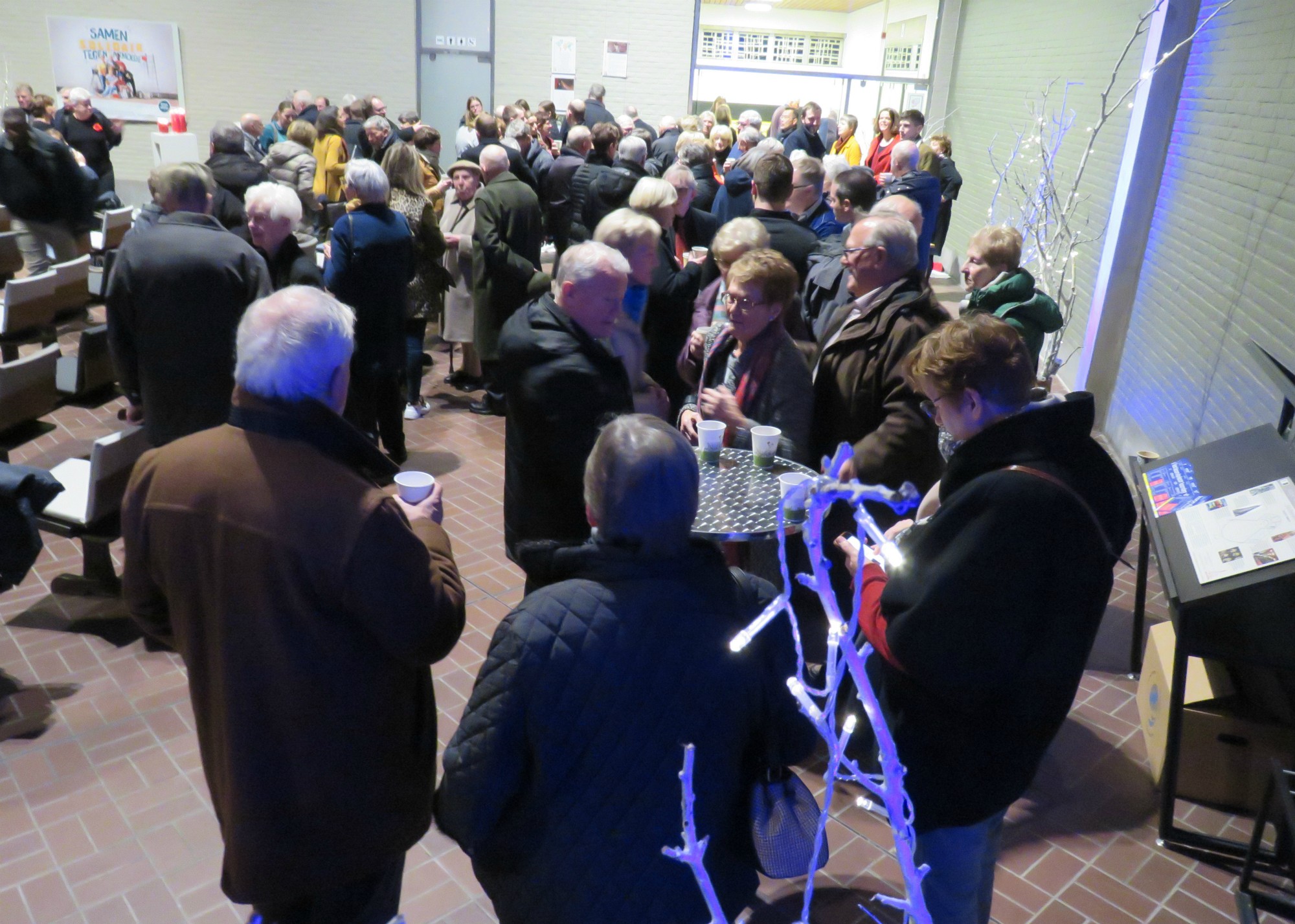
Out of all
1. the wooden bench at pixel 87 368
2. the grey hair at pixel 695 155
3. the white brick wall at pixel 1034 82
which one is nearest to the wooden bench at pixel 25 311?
the wooden bench at pixel 87 368

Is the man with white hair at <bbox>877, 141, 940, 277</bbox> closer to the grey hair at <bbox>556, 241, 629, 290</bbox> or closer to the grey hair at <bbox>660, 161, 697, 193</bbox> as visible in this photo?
the grey hair at <bbox>660, 161, 697, 193</bbox>

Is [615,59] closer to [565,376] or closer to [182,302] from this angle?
[182,302]

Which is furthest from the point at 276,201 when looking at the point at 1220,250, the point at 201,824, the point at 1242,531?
the point at 1220,250

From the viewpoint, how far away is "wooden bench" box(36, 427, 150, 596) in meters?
3.99

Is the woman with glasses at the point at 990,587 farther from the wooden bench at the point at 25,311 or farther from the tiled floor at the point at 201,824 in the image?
the wooden bench at the point at 25,311

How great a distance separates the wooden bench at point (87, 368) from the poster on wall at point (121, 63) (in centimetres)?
914

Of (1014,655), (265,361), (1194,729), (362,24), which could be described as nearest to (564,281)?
(265,361)

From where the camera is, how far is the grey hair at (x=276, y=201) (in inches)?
169

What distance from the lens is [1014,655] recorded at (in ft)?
6.19

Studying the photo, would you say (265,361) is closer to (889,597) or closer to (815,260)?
(889,597)

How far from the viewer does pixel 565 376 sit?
2838 mm

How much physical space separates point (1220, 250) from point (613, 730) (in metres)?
5.03

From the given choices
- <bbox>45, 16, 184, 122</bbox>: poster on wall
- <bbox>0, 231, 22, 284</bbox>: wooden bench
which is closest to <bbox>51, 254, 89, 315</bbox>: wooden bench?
<bbox>0, 231, 22, 284</bbox>: wooden bench

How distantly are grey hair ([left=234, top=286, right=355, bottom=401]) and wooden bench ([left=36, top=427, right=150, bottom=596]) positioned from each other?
8.45ft
